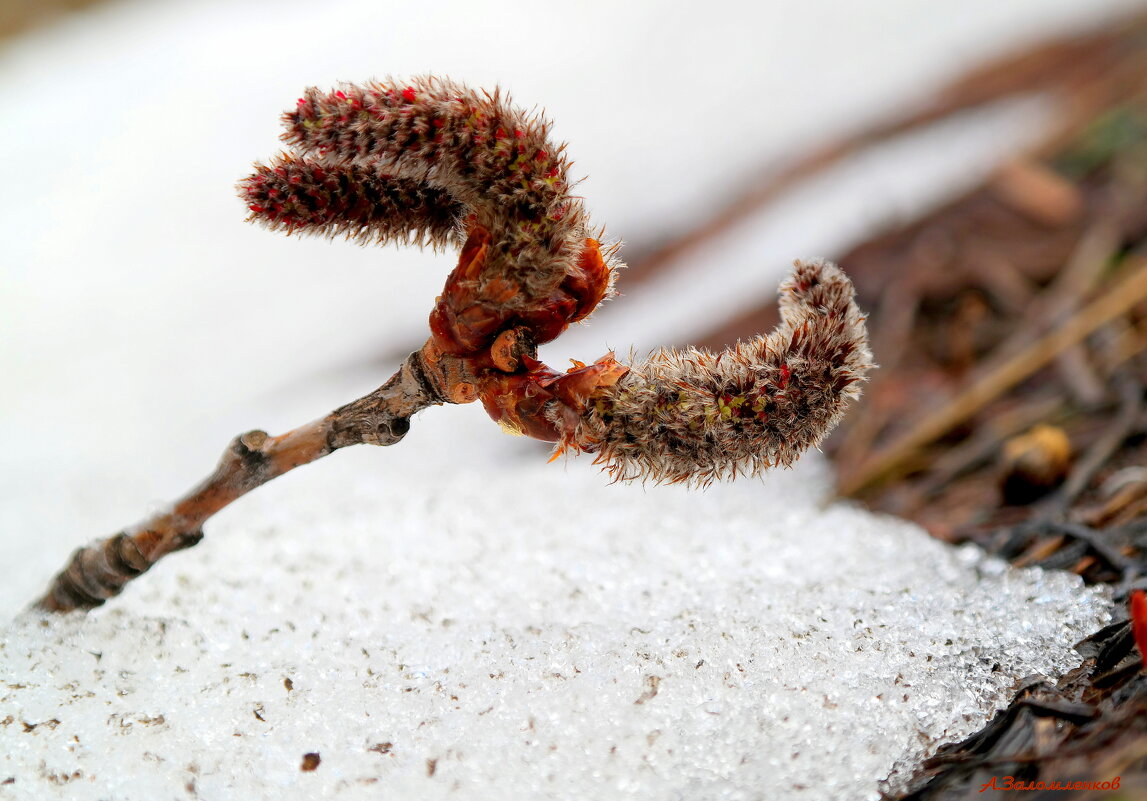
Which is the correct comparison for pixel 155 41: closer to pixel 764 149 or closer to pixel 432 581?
pixel 764 149

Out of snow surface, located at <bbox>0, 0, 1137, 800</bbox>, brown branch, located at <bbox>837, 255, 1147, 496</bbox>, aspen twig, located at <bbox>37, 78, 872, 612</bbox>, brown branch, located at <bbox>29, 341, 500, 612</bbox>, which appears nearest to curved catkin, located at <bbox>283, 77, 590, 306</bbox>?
aspen twig, located at <bbox>37, 78, 872, 612</bbox>

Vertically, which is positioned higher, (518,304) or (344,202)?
(344,202)

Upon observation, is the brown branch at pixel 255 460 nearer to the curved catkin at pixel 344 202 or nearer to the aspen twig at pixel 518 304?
the aspen twig at pixel 518 304

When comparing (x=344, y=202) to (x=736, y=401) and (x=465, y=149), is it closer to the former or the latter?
(x=465, y=149)

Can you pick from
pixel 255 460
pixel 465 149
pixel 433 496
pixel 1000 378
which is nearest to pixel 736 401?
pixel 465 149

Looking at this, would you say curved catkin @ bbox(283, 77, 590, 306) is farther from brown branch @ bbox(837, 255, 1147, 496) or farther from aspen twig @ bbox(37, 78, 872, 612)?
brown branch @ bbox(837, 255, 1147, 496)

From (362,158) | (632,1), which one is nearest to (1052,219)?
(632,1)

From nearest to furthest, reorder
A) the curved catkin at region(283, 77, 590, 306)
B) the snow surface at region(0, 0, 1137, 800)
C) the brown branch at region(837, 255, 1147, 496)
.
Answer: the curved catkin at region(283, 77, 590, 306) → the snow surface at region(0, 0, 1137, 800) → the brown branch at region(837, 255, 1147, 496)
